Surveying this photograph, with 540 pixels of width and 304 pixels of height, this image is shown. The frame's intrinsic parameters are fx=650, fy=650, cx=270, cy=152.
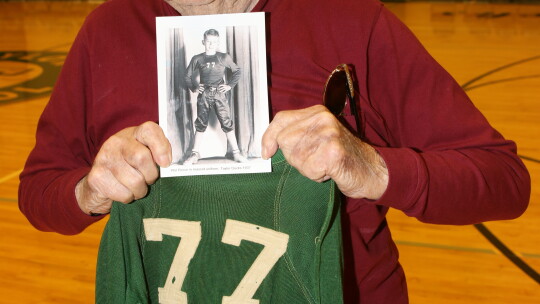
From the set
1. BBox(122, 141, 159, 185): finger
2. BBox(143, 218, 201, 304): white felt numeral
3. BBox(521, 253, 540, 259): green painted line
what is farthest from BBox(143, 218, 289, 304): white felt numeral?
BBox(521, 253, 540, 259): green painted line

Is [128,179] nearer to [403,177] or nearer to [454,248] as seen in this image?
[403,177]

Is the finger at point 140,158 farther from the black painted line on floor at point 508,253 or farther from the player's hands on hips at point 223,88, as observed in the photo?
the black painted line on floor at point 508,253

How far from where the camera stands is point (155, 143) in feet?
2.96

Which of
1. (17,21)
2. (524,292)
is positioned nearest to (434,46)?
(524,292)

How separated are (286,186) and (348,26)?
0.95 ft

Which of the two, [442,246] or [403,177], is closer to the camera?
[403,177]

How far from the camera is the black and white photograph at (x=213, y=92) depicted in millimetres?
921

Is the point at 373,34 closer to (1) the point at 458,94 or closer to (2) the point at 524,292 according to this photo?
(1) the point at 458,94

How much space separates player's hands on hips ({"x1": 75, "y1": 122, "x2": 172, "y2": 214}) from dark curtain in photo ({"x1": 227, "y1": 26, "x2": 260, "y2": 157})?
4.0 inches

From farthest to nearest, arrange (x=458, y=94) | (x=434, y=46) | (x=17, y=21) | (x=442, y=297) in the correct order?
(x=17, y=21)
(x=434, y=46)
(x=442, y=297)
(x=458, y=94)

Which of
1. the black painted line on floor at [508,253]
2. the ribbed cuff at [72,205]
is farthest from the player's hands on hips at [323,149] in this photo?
the black painted line on floor at [508,253]

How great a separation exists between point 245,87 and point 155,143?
0.15m

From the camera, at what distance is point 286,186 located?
96cm

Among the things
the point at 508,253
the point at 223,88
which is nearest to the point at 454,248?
the point at 508,253
